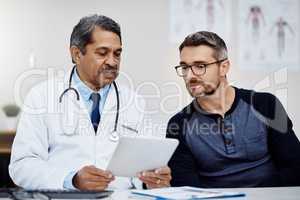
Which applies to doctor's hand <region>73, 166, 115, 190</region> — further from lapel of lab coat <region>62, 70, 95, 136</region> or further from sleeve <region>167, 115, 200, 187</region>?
sleeve <region>167, 115, 200, 187</region>

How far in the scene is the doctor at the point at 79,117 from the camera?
219 cm

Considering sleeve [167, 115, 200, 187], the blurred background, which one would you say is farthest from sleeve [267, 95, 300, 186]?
sleeve [167, 115, 200, 187]

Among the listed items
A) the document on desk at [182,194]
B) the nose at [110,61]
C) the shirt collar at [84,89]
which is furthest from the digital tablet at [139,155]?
the nose at [110,61]

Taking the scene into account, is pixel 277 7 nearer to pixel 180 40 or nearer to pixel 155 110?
pixel 180 40

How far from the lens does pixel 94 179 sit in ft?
6.34

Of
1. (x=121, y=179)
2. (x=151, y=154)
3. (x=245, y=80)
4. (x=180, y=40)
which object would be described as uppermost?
(x=180, y=40)

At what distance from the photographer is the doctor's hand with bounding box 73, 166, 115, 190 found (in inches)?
74.7

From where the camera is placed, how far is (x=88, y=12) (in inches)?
94.0

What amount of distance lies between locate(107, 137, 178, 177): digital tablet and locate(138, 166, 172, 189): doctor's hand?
0.03m

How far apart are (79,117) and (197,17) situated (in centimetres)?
87

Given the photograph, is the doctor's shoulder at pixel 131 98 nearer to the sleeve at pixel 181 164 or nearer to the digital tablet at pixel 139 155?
the sleeve at pixel 181 164

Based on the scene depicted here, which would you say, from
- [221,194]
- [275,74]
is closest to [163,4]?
[275,74]

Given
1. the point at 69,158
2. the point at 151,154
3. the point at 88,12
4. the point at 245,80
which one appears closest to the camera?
the point at 151,154

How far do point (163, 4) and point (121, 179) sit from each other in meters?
0.97
